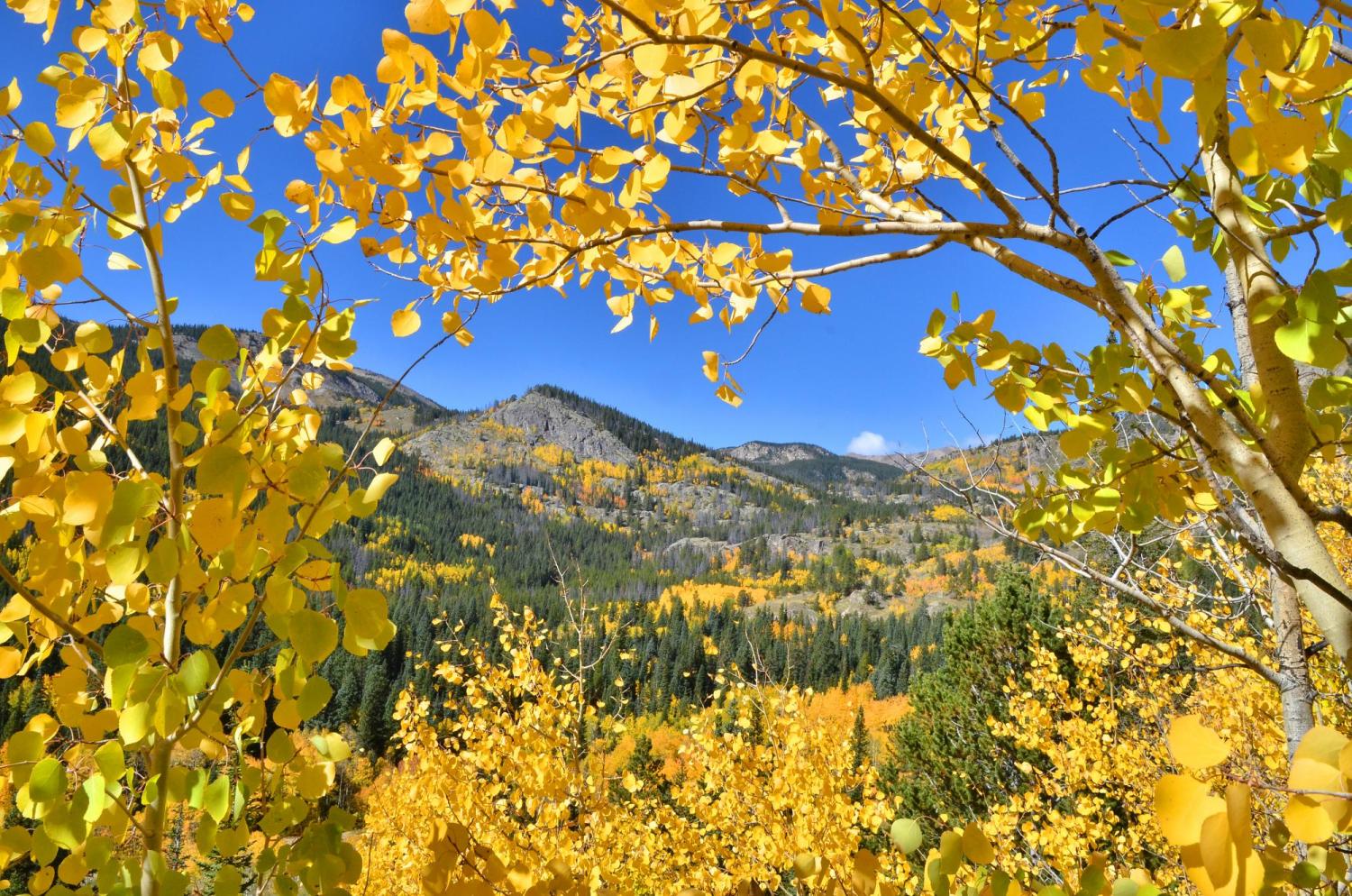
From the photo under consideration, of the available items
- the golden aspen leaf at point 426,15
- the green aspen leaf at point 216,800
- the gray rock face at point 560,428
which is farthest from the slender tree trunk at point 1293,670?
the gray rock face at point 560,428

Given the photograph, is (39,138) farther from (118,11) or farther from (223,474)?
(223,474)

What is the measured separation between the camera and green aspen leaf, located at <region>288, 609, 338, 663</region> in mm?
745

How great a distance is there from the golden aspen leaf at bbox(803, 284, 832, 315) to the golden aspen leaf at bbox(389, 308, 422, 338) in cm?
74

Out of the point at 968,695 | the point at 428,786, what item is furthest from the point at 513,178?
the point at 968,695

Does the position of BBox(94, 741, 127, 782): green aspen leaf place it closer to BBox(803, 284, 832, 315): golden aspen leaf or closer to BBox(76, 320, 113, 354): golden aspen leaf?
BBox(76, 320, 113, 354): golden aspen leaf

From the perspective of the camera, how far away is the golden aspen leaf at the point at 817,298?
122 centimetres

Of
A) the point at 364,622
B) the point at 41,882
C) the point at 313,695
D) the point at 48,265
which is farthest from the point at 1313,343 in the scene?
the point at 41,882

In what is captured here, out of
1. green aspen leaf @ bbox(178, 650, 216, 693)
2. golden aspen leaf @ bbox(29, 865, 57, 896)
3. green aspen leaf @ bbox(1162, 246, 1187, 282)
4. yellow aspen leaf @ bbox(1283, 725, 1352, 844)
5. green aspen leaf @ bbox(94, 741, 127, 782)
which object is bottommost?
golden aspen leaf @ bbox(29, 865, 57, 896)

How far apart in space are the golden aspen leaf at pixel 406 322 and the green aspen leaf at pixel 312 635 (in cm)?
57

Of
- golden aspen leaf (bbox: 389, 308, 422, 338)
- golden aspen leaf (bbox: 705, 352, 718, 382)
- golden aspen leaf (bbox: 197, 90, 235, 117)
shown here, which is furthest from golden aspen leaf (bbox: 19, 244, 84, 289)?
golden aspen leaf (bbox: 705, 352, 718, 382)

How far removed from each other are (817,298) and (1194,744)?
0.87 meters

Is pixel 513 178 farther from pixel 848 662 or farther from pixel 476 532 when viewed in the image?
pixel 476 532

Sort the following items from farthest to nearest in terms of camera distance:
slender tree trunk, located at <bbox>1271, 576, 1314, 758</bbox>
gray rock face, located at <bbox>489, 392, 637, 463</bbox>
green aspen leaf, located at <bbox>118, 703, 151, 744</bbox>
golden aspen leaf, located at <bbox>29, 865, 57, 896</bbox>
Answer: gray rock face, located at <bbox>489, 392, 637, 463</bbox>
slender tree trunk, located at <bbox>1271, 576, 1314, 758</bbox>
golden aspen leaf, located at <bbox>29, 865, 57, 896</bbox>
green aspen leaf, located at <bbox>118, 703, 151, 744</bbox>

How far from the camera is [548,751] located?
4.88 m
